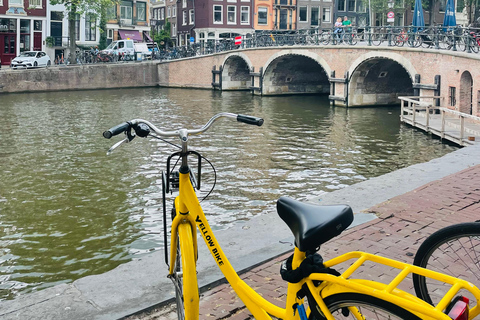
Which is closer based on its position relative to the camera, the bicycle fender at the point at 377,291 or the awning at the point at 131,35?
the bicycle fender at the point at 377,291

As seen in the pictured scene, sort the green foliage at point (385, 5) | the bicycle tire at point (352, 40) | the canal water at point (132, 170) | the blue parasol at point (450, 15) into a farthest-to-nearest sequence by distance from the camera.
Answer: the green foliage at point (385, 5) < the bicycle tire at point (352, 40) < the blue parasol at point (450, 15) < the canal water at point (132, 170)

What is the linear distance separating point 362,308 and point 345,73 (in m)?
23.5

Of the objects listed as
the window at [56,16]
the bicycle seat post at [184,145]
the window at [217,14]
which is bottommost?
the bicycle seat post at [184,145]

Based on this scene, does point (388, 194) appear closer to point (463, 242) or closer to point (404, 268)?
point (463, 242)

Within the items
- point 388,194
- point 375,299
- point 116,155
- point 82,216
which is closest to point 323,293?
point 375,299

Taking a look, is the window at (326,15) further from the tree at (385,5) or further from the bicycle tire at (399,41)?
the bicycle tire at (399,41)

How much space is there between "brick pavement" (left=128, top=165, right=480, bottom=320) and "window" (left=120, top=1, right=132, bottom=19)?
38414 millimetres

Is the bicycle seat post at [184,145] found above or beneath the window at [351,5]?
beneath

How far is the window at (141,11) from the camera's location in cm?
4369

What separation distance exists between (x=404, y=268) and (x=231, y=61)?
3257 centimetres

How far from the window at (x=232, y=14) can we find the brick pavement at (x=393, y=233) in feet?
125

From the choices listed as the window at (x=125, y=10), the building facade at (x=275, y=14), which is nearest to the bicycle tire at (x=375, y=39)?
the building facade at (x=275, y=14)

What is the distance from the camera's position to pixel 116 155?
13016mm

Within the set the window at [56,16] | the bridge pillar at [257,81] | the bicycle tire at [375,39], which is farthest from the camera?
the window at [56,16]
